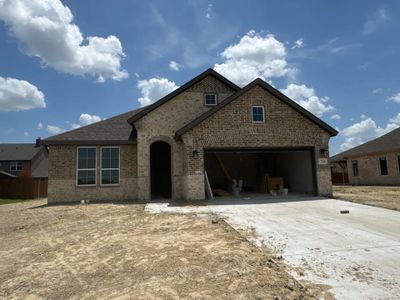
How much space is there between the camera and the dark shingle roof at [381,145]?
2655cm

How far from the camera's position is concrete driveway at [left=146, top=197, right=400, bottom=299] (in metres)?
4.59

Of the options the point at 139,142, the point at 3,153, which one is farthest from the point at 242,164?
the point at 3,153

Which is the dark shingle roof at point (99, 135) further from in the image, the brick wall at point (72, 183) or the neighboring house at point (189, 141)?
the brick wall at point (72, 183)

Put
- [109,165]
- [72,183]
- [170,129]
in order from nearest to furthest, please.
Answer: [72,183] → [109,165] → [170,129]

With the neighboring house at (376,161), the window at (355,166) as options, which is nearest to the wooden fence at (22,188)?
the neighboring house at (376,161)

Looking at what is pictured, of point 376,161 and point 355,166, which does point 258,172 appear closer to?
point 376,161

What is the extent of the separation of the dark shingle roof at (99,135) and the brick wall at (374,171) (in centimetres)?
2355

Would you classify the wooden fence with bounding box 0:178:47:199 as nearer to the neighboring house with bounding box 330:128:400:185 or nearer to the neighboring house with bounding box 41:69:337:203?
the neighboring house with bounding box 41:69:337:203

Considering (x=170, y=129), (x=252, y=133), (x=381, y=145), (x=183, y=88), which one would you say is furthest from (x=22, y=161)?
(x=381, y=145)

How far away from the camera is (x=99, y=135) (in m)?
17.1

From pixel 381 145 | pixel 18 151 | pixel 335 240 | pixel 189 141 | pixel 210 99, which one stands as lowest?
pixel 335 240

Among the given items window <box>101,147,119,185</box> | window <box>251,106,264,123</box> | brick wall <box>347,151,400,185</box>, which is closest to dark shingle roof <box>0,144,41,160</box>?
window <box>101,147,119,185</box>

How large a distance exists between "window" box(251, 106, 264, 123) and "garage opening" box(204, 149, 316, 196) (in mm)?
3140

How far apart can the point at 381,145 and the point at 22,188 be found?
34.9 m
